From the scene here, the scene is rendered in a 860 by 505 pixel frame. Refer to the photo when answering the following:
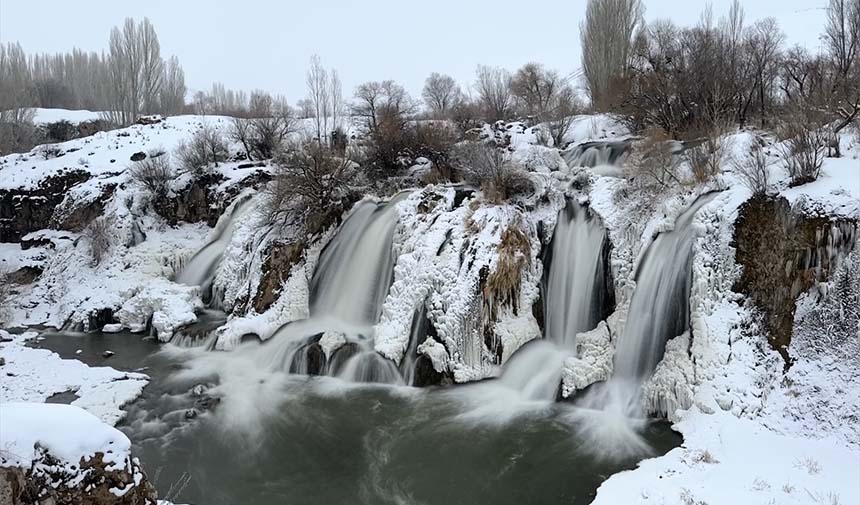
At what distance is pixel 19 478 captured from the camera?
412 centimetres

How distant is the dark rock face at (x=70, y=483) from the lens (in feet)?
13.5

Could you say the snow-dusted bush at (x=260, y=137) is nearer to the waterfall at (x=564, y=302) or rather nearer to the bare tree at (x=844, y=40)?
the waterfall at (x=564, y=302)

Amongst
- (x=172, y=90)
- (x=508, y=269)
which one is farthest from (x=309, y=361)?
(x=172, y=90)

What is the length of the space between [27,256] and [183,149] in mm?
7904

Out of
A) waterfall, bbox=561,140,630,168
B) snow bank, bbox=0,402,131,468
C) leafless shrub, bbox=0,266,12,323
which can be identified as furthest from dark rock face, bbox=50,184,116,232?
snow bank, bbox=0,402,131,468

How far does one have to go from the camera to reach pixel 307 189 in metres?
17.9

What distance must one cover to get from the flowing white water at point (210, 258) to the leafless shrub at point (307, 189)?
2.72m

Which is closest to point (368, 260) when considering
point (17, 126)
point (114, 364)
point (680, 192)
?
point (114, 364)

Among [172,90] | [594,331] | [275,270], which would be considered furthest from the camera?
[172,90]

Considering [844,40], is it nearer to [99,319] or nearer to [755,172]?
[755,172]

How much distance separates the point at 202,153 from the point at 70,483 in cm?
2216

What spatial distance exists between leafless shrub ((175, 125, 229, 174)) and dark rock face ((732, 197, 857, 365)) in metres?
21.7

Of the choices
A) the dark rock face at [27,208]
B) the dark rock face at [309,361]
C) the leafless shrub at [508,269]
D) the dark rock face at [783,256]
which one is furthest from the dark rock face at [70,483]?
the dark rock face at [27,208]

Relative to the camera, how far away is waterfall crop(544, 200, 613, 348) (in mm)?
13109
